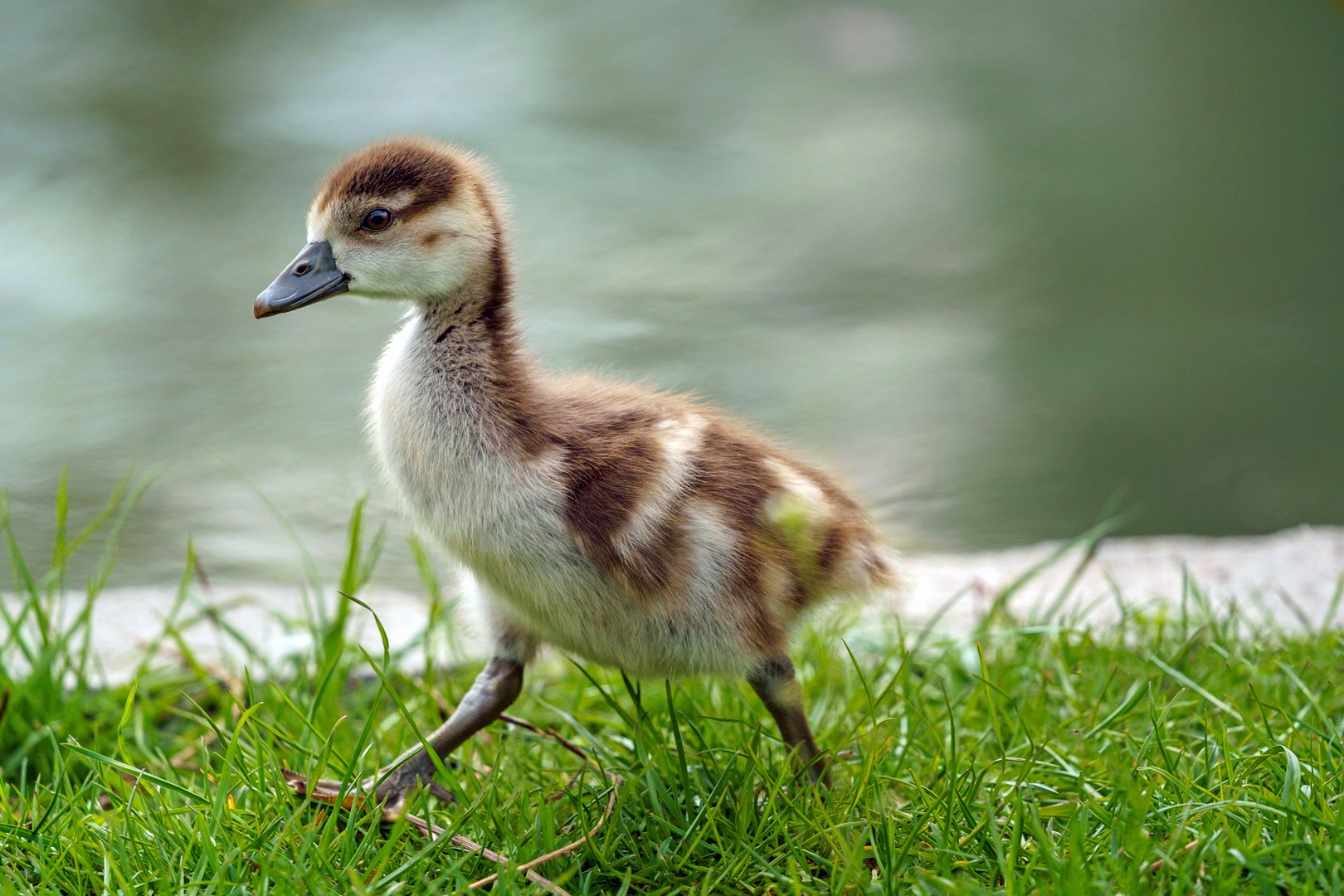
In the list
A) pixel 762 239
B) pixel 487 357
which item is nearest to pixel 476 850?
pixel 487 357

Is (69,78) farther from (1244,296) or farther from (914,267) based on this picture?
(1244,296)

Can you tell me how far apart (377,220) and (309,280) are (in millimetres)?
166

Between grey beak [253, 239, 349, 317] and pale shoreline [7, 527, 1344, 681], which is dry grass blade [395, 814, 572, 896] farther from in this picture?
pale shoreline [7, 527, 1344, 681]

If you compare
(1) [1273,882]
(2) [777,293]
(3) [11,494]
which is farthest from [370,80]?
(1) [1273,882]

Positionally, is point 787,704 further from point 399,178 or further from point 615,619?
point 399,178

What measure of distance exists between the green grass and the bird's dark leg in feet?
0.18

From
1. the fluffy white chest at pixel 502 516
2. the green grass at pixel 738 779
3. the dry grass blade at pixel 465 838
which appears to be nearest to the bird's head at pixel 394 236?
the fluffy white chest at pixel 502 516

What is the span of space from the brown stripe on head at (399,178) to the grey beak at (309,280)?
86mm

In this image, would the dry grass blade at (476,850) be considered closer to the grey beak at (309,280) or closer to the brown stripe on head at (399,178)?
the grey beak at (309,280)

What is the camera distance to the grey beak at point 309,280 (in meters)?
2.35

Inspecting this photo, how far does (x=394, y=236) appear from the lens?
2336 millimetres

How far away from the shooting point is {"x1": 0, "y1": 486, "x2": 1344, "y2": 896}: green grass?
6.96ft

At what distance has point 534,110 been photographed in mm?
7098

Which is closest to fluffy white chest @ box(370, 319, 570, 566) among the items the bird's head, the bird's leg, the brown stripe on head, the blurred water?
the bird's head
